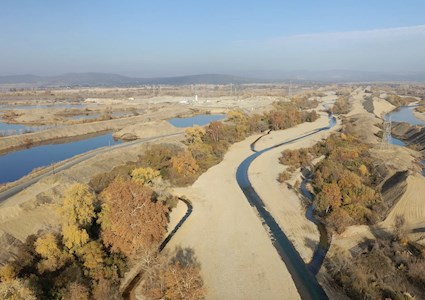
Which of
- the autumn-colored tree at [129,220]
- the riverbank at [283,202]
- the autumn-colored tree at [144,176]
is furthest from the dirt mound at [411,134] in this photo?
the autumn-colored tree at [129,220]

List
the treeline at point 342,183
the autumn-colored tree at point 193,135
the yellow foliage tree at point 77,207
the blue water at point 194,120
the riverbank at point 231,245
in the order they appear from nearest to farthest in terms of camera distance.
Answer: the riverbank at point 231,245 < the yellow foliage tree at point 77,207 < the treeline at point 342,183 < the autumn-colored tree at point 193,135 < the blue water at point 194,120

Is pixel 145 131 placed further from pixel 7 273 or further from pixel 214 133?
pixel 7 273

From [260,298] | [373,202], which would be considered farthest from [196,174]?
[260,298]

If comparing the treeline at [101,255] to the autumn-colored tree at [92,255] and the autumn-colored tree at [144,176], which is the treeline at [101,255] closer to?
the autumn-colored tree at [92,255]

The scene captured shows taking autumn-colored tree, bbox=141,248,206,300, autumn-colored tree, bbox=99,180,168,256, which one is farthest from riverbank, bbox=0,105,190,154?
autumn-colored tree, bbox=141,248,206,300

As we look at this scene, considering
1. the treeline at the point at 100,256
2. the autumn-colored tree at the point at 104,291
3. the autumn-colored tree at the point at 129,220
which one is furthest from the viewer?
the autumn-colored tree at the point at 129,220

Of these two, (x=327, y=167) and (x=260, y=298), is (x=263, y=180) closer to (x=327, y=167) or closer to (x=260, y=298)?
(x=327, y=167)
